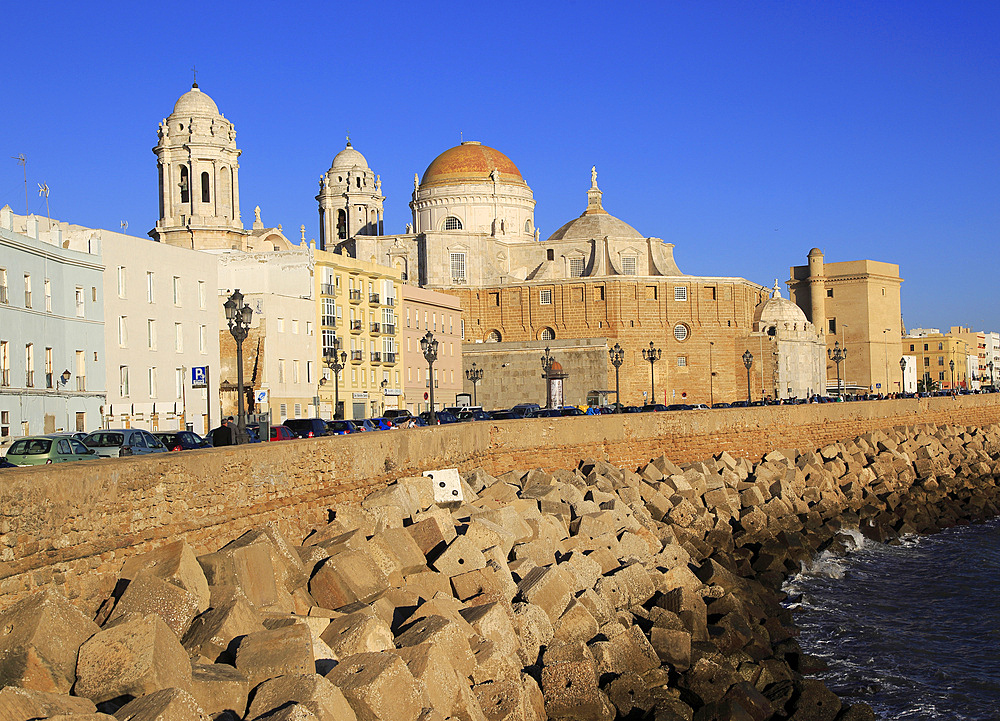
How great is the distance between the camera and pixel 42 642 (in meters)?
7.84

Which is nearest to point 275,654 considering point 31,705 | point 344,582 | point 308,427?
point 31,705

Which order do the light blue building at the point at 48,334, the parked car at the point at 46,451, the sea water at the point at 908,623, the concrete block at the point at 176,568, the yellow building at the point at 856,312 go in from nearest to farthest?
the concrete block at the point at 176,568
the sea water at the point at 908,623
the parked car at the point at 46,451
the light blue building at the point at 48,334
the yellow building at the point at 856,312

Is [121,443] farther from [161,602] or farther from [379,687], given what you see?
[379,687]

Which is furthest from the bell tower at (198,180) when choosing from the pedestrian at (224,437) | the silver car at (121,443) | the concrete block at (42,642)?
the concrete block at (42,642)

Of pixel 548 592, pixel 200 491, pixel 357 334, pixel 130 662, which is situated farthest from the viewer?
pixel 357 334

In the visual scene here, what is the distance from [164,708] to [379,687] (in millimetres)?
1780

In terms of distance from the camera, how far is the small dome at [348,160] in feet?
258

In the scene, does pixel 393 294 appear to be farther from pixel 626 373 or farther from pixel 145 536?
pixel 145 536

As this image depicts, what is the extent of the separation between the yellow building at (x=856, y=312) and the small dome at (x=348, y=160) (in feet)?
150

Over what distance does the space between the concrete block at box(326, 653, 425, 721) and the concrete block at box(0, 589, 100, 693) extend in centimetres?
194

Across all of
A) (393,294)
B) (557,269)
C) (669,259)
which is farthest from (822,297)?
(393,294)

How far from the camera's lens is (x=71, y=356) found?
103 feet

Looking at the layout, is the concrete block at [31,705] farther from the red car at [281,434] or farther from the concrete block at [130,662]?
the red car at [281,434]

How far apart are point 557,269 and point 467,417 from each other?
34.9 metres
